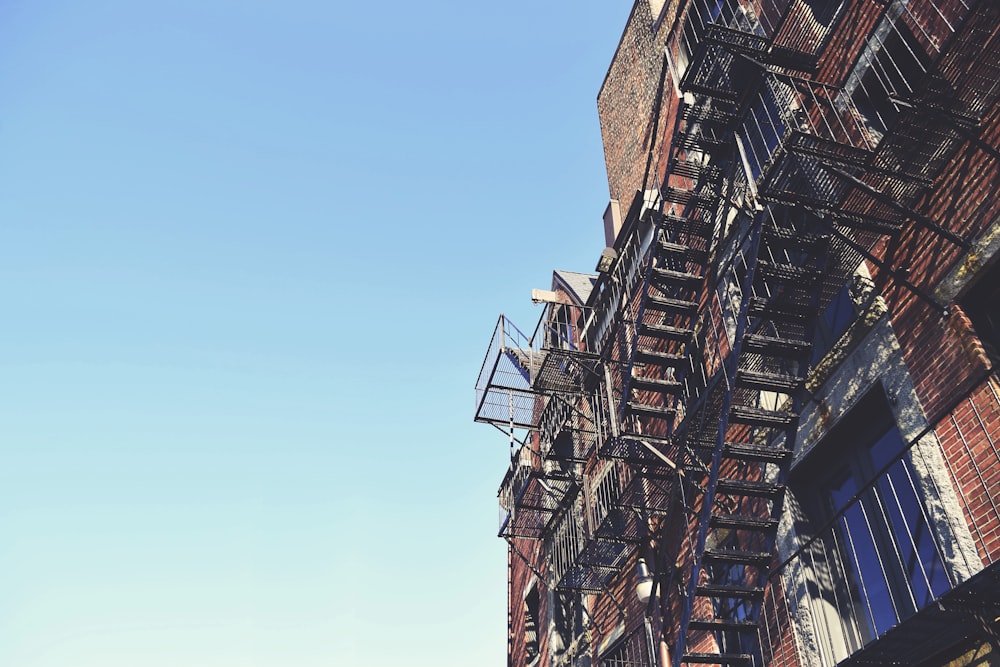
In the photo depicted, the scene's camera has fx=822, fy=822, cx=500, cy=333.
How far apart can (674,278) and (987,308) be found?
19.3 feet

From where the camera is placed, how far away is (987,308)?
815 centimetres

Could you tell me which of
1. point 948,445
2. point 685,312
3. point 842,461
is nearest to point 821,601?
point 842,461

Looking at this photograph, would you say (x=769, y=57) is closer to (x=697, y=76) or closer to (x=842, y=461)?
(x=697, y=76)

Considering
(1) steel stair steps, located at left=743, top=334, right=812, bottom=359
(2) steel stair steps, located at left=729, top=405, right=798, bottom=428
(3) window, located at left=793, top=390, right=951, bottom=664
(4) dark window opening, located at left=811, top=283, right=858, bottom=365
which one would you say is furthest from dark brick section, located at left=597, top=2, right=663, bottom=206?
(3) window, located at left=793, top=390, right=951, bottom=664

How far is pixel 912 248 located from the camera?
9.12m

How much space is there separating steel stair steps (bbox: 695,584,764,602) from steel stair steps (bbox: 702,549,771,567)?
317mm

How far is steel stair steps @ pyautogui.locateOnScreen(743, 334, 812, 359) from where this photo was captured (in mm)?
10156

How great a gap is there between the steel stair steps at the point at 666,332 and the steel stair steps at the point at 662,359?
0.94 feet

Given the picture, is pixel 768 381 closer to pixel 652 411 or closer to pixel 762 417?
pixel 762 417

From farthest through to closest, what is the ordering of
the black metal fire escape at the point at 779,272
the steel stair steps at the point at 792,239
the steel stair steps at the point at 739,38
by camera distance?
the steel stair steps at the point at 739,38, the steel stair steps at the point at 792,239, the black metal fire escape at the point at 779,272

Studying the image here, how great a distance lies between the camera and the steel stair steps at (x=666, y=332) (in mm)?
13469

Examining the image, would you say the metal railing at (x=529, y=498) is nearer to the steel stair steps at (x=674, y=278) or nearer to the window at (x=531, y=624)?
the window at (x=531, y=624)

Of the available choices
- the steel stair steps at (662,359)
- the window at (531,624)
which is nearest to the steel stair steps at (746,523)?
the steel stair steps at (662,359)

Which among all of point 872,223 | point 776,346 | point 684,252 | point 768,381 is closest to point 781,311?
point 776,346
